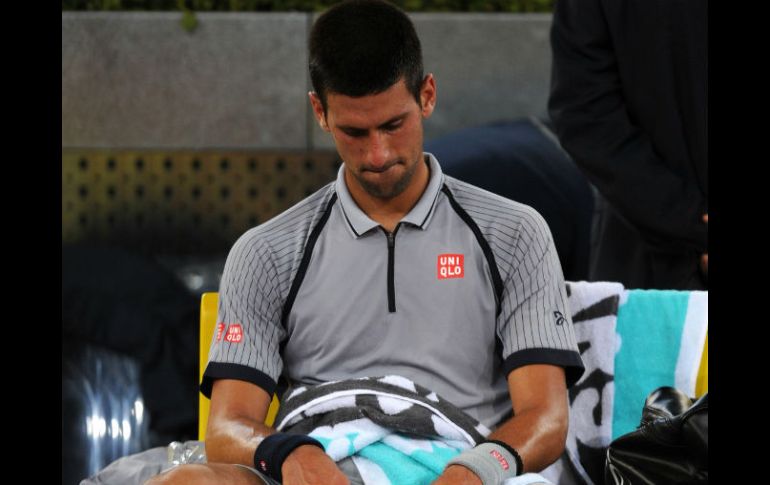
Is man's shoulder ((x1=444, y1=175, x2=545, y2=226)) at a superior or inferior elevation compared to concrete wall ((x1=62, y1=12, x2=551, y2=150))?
inferior

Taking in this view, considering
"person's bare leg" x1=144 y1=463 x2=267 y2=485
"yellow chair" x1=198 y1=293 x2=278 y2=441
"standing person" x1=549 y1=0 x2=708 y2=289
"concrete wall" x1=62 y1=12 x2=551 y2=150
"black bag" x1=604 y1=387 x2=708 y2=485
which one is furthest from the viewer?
"concrete wall" x1=62 y1=12 x2=551 y2=150

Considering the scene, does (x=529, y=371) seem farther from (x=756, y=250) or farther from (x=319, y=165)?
(x=319, y=165)

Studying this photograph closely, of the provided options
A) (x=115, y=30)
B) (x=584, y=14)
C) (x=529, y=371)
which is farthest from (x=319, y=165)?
(x=529, y=371)

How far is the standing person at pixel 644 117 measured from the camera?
281cm

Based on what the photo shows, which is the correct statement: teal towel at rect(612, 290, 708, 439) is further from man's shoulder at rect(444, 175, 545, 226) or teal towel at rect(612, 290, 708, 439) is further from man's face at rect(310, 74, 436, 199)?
man's face at rect(310, 74, 436, 199)

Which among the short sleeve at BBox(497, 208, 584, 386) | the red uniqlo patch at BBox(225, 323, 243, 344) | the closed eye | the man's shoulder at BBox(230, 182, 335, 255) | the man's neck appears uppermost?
the closed eye

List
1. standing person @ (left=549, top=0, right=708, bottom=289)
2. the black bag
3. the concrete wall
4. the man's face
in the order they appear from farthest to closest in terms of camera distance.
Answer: the concrete wall < standing person @ (left=549, top=0, right=708, bottom=289) < the man's face < the black bag

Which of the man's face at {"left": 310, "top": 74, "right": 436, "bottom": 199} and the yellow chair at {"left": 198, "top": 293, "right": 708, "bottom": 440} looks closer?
the man's face at {"left": 310, "top": 74, "right": 436, "bottom": 199}

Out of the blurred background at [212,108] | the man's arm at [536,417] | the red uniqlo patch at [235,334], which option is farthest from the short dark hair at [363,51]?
the blurred background at [212,108]

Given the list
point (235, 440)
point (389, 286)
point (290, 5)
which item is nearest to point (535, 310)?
point (389, 286)

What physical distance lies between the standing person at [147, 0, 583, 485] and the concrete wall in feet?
6.60

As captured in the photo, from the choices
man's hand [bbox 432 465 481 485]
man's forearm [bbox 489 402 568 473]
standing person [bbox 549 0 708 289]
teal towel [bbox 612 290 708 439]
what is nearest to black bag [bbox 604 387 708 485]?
Answer: man's forearm [bbox 489 402 568 473]

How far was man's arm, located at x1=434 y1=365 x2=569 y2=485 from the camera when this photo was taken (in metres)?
2.13

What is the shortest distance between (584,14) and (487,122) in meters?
1.45
